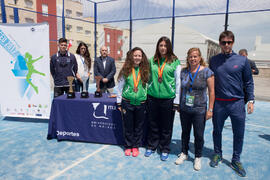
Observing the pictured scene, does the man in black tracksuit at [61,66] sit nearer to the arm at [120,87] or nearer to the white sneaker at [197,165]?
the arm at [120,87]

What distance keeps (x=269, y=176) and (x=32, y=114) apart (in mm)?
4452

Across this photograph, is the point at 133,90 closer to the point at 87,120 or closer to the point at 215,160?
the point at 87,120

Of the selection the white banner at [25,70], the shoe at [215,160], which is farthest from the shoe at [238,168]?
the white banner at [25,70]

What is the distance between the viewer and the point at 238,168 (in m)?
2.62

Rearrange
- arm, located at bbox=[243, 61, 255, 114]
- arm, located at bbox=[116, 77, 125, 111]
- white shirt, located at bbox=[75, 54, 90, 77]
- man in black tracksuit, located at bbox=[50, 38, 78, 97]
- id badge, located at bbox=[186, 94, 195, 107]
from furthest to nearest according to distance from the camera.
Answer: white shirt, located at bbox=[75, 54, 90, 77] → man in black tracksuit, located at bbox=[50, 38, 78, 97] → arm, located at bbox=[116, 77, 125, 111] → id badge, located at bbox=[186, 94, 195, 107] → arm, located at bbox=[243, 61, 255, 114]

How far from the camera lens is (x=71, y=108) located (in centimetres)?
341

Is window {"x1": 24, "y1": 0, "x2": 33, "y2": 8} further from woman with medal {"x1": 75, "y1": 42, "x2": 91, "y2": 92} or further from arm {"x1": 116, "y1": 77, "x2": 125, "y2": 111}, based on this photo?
arm {"x1": 116, "y1": 77, "x2": 125, "y2": 111}

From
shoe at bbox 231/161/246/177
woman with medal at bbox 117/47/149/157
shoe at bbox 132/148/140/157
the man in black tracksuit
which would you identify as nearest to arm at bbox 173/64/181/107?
woman with medal at bbox 117/47/149/157

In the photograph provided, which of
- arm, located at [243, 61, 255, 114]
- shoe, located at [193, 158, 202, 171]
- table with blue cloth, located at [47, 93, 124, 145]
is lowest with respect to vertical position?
shoe, located at [193, 158, 202, 171]

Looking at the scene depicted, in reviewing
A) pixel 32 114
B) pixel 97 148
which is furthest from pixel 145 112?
pixel 32 114

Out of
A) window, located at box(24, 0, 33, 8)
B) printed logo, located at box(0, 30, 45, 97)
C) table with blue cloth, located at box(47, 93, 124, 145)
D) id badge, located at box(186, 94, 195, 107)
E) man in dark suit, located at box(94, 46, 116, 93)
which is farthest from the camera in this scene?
window, located at box(24, 0, 33, 8)

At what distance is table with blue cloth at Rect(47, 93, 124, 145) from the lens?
10.9 feet

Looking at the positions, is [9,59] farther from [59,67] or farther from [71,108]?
[71,108]

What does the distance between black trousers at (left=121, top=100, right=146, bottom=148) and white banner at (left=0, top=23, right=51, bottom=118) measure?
6.95ft
